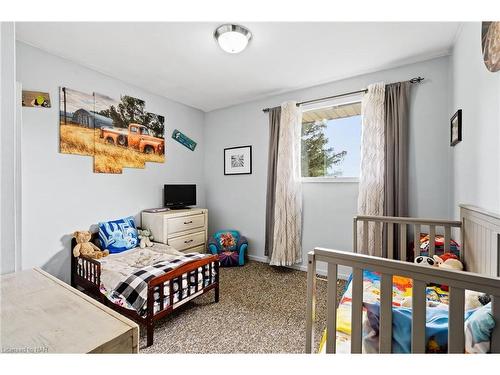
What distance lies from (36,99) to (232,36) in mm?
1977

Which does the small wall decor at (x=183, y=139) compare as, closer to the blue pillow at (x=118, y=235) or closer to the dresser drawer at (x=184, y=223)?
the dresser drawer at (x=184, y=223)

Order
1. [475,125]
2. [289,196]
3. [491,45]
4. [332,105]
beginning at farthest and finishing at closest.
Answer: [289,196] < [332,105] < [475,125] < [491,45]

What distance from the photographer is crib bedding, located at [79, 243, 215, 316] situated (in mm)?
1688

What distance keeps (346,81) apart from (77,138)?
3130 mm

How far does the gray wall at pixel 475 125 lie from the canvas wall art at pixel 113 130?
328 cm

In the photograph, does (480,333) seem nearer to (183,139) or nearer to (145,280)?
(145,280)

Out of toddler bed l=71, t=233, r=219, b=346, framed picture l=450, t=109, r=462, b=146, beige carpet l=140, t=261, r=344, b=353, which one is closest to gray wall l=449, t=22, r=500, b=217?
framed picture l=450, t=109, r=462, b=146

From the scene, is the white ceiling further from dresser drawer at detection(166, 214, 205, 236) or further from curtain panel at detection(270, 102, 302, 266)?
dresser drawer at detection(166, 214, 205, 236)

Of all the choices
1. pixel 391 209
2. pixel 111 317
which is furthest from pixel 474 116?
pixel 111 317

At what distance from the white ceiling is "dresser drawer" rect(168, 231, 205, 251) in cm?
203

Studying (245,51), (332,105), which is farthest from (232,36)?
(332,105)

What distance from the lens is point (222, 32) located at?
1.82 meters

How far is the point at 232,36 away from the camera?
5.93 feet

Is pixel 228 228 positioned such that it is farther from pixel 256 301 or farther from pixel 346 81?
pixel 346 81
